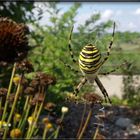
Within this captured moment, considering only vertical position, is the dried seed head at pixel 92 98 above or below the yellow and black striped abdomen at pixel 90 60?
below

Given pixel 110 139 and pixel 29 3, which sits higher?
pixel 29 3

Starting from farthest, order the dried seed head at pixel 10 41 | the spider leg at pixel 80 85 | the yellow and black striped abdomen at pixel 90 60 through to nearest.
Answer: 1. the dried seed head at pixel 10 41
2. the spider leg at pixel 80 85
3. the yellow and black striped abdomen at pixel 90 60

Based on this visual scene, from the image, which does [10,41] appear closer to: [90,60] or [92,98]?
[92,98]

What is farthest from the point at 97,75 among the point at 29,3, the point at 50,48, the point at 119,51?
the point at 29,3

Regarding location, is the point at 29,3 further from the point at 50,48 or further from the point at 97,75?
the point at 97,75

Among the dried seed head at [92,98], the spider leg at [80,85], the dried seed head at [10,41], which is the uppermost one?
the dried seed head at [10,41]

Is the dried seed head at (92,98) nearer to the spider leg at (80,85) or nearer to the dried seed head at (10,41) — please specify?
the spider leg at (80,85)

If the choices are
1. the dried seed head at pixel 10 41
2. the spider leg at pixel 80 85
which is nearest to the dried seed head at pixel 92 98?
the spider leg at pixel 80 85

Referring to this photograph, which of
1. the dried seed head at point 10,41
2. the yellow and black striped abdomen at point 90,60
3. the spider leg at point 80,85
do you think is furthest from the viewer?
the dried seed head at point 10,41
